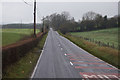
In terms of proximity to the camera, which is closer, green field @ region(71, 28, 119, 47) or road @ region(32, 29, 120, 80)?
road @ region(32, 29, 120, 80)

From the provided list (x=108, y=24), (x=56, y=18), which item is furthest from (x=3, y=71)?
(x=56, y=18)

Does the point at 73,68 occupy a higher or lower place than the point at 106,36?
lower

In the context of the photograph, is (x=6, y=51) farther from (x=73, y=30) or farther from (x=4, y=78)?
(x=73, y=30)

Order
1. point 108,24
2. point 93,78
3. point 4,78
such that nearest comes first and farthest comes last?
1. point 4,78
2. point 93,78
3. point 108,24

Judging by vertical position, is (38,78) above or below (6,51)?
below

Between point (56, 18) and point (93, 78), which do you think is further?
point (56, 18)

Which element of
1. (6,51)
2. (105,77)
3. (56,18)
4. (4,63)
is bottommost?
(105,77)

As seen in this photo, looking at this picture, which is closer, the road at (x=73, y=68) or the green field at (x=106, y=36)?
the road at (x=73, y=68)

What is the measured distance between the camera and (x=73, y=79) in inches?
410

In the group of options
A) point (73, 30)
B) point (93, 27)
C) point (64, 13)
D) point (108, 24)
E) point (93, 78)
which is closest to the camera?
point (93, 78)

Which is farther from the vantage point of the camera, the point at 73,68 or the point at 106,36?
the point at 106,36

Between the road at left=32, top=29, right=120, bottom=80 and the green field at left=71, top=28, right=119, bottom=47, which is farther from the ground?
the green field at left=71, top=28, right=119, bottom=47

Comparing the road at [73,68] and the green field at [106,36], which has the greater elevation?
the green field at [106,36]

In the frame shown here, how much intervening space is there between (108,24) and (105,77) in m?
94.7
